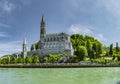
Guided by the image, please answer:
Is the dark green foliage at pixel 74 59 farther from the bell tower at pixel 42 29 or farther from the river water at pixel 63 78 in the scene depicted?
the river water at pixel 63 78

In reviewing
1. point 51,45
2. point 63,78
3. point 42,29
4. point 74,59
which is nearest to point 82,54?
point 74,59

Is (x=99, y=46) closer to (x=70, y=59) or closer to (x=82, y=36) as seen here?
(x=70, y=59)

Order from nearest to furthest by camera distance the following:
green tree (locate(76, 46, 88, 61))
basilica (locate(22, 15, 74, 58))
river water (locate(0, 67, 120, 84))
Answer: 1. river water (locate(0, 67, 120, 84))
2. green tree (locate(76, 46, 88, 61))
3. basilica (locate(22, 15, 74, 58))

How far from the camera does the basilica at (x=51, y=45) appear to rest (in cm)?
11775

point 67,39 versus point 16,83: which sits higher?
point 67,39

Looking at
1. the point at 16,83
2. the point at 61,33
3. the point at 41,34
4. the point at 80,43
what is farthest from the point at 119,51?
the point at 16,83

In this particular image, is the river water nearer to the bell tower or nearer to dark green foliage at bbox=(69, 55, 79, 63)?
dark green foliage at bbox=(69, 55, 79, 63)

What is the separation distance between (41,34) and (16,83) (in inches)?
4136

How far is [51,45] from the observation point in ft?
410

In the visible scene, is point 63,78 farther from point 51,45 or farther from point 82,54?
point 51,45

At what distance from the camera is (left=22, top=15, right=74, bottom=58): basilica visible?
117750 millimetres

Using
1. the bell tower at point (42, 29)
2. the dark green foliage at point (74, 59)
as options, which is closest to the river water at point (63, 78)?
the dark green foliage at point (74, 59)

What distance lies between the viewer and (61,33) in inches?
4973

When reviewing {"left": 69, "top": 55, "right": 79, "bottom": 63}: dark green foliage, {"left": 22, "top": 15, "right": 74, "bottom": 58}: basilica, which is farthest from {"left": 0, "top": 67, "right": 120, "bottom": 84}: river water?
{"left": 22, "top": 15, "right": 74, "bottom": 58}: basilica
